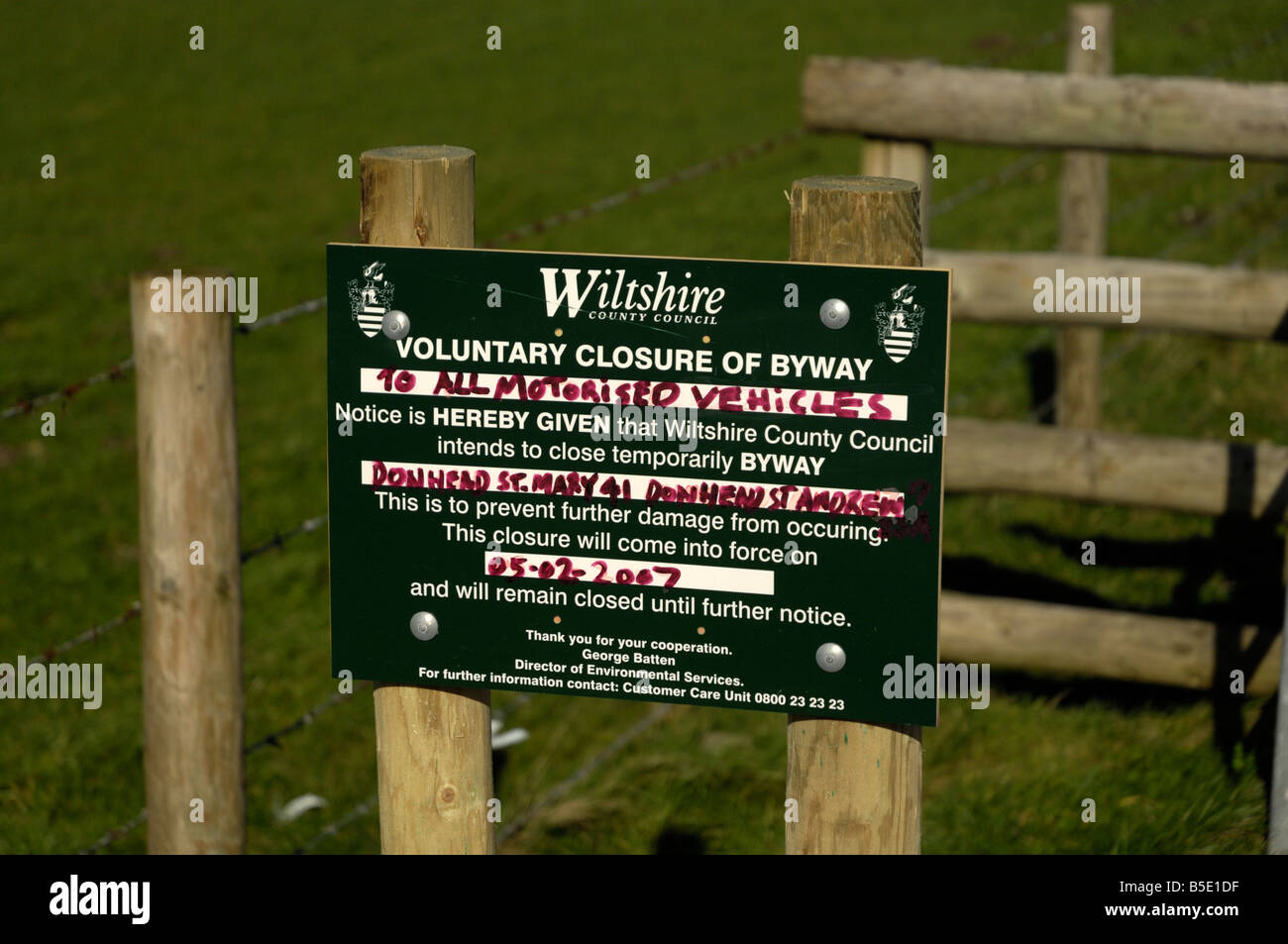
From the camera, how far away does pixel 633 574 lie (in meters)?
2.87

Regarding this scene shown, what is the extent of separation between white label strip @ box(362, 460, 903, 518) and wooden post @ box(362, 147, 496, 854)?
0.98 feet

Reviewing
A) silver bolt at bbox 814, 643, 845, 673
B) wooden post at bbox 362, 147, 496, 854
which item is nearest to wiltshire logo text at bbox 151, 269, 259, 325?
wooden post at bbox 362, 147, 496, 854

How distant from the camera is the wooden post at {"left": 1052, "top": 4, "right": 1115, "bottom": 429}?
669cm

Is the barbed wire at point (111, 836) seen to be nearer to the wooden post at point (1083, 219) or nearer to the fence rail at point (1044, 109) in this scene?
the fence rail at point (1044, 109)

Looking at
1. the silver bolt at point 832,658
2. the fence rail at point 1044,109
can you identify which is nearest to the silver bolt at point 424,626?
the silver bolt at point 832,658

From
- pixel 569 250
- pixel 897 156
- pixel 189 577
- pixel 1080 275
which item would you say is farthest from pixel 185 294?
pixel 569 250

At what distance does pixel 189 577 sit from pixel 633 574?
110 cm
